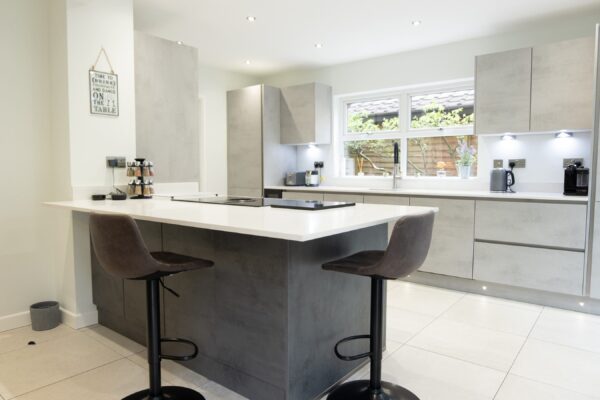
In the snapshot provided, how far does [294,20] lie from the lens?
12.7 feet

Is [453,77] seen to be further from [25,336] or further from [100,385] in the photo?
[25,336]

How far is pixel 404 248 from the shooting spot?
174cm

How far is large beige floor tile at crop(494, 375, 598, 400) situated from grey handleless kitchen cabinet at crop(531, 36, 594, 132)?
7.67 ft

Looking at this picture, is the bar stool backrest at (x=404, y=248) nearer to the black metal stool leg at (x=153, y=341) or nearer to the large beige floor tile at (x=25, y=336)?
the black metal stool leg at (x=153, y=341)

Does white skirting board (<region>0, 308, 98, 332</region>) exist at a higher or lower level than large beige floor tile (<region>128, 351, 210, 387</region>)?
higher

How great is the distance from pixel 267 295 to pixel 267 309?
67mm

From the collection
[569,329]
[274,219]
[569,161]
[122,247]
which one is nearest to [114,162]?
[122,247]

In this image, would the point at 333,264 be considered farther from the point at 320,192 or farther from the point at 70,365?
the point at 320,192

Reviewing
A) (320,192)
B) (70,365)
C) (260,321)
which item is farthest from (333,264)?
(320,192)

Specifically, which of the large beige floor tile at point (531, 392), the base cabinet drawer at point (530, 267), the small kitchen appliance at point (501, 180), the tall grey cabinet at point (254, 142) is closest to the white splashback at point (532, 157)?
the small kitchen appliance at point (501, 180)

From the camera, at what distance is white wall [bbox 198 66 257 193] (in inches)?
218

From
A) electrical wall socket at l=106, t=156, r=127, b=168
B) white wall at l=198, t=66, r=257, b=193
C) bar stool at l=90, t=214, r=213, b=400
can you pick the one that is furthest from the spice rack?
white wall at l=198, t=66, r=257, b=193

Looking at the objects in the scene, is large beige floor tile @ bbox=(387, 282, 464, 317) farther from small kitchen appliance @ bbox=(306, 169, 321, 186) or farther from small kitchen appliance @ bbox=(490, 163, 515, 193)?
small kitchen appliance @ bbox=(306, 169, 321, 186)

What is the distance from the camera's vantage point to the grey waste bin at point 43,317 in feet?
9.71
